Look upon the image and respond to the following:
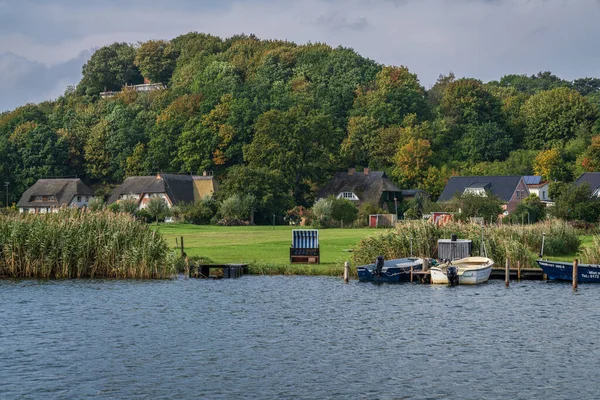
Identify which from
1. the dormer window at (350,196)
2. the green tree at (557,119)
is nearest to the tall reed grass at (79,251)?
the dormer window at (350,196)

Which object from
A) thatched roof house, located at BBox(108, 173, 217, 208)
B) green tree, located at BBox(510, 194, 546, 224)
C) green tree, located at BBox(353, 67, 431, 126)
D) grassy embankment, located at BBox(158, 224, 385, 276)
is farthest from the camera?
green tree, located at BBox(353, 67, 431, 126)

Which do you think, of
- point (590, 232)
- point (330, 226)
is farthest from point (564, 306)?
point (330, 226)

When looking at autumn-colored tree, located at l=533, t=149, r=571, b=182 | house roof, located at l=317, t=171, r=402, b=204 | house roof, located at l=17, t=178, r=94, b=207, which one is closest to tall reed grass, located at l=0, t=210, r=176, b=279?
house roof, located at l=317, t=171, r=402, b=204

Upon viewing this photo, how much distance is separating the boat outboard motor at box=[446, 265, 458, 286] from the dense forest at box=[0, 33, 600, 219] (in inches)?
2518

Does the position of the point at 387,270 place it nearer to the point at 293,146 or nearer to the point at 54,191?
the point at 293,146

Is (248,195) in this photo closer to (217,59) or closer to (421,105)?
(421,105)

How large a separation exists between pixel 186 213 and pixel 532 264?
200 feet

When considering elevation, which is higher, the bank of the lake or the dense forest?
the dense forest

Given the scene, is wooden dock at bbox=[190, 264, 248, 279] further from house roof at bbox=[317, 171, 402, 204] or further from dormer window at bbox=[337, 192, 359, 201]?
dormer window at bbox=[337, 192, 359, 201]

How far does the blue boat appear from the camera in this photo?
56.2 meters

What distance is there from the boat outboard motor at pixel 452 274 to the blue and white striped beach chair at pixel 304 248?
9.80m

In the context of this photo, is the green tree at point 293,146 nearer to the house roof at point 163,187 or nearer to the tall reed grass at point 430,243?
the house roof at point 163,187

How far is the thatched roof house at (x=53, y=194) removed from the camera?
145 metres

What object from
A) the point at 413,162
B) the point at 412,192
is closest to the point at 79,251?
the point at 412,192
